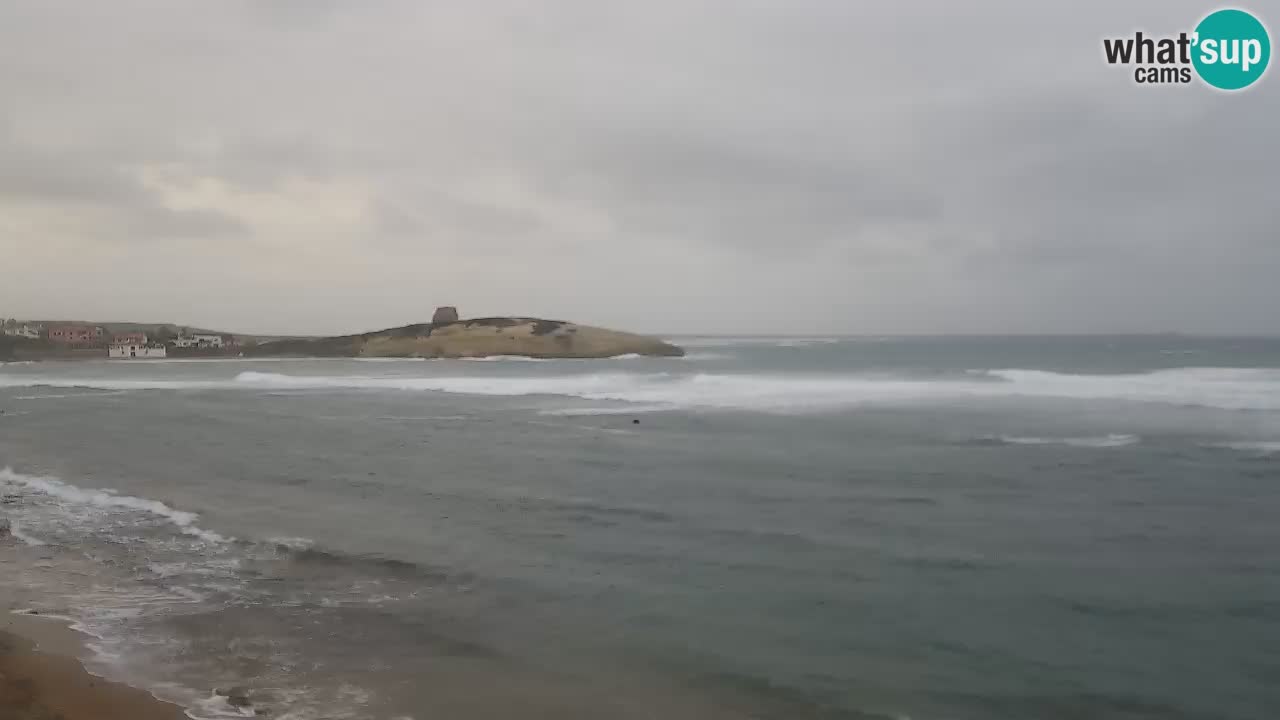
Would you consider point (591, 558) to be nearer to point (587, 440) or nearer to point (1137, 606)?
point (1137, 606)

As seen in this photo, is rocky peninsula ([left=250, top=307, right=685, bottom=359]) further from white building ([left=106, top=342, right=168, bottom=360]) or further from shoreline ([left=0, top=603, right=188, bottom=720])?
shoreline ([left=0, top=603, right=188, bottom=720])

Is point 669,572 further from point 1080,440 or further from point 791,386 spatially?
point 791,386

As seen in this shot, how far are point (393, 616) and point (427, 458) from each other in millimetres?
9534

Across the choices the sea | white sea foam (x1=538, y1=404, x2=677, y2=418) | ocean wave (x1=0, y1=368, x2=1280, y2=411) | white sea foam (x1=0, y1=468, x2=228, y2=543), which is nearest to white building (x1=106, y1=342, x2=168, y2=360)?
ocean wave (x1=0, y1=368, x2=1280, y2=411)

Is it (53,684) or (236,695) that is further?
(53,684)

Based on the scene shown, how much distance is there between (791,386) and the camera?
37562 millimetres

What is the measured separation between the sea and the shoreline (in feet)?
0.52

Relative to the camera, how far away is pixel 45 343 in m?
77.4

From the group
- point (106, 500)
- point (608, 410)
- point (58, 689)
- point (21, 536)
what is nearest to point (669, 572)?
point (58, 689)

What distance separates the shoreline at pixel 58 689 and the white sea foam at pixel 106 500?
3.26m

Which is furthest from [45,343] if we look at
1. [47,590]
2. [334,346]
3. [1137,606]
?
[1137,606]

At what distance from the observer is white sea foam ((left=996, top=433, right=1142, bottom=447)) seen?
17.1 m

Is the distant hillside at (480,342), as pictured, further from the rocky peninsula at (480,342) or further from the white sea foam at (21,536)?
the white sea foam at (21,536)

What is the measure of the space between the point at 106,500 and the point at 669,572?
28.3ft
